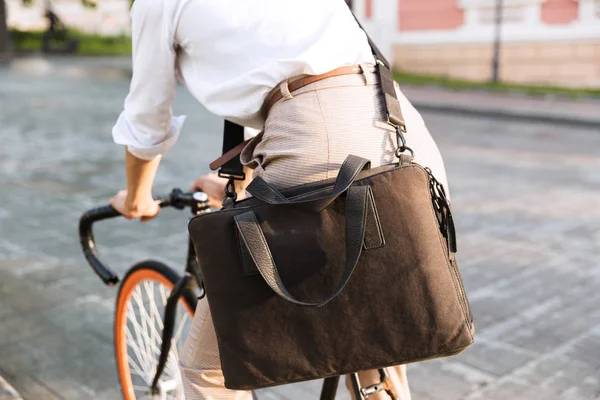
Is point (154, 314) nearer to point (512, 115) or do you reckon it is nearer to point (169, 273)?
point (169, 273)

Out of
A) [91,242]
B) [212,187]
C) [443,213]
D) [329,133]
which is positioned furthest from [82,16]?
[443,213]

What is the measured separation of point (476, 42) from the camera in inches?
706

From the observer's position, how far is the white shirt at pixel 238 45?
1657 mm

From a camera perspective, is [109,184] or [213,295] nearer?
[213,295]

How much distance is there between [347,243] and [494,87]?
1500 centimetres

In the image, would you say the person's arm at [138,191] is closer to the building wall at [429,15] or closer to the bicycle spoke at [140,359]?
the bicycle spoke at [140,359]

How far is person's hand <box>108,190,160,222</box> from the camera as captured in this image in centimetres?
214

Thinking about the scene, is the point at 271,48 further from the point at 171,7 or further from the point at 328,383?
the point at 328,383

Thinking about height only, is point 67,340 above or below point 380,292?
below

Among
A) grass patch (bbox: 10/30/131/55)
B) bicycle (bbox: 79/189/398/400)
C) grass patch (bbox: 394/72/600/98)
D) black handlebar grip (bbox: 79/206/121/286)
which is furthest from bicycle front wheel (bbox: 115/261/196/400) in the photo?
grass patch (bbox: 10/30/131/55)

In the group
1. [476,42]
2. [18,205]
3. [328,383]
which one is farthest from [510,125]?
[328,383]

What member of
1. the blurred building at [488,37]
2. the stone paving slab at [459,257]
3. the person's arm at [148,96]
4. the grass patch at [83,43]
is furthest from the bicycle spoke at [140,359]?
the grass patch at [83,43]

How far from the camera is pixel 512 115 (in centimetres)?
1244

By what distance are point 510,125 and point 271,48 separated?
10.7m
